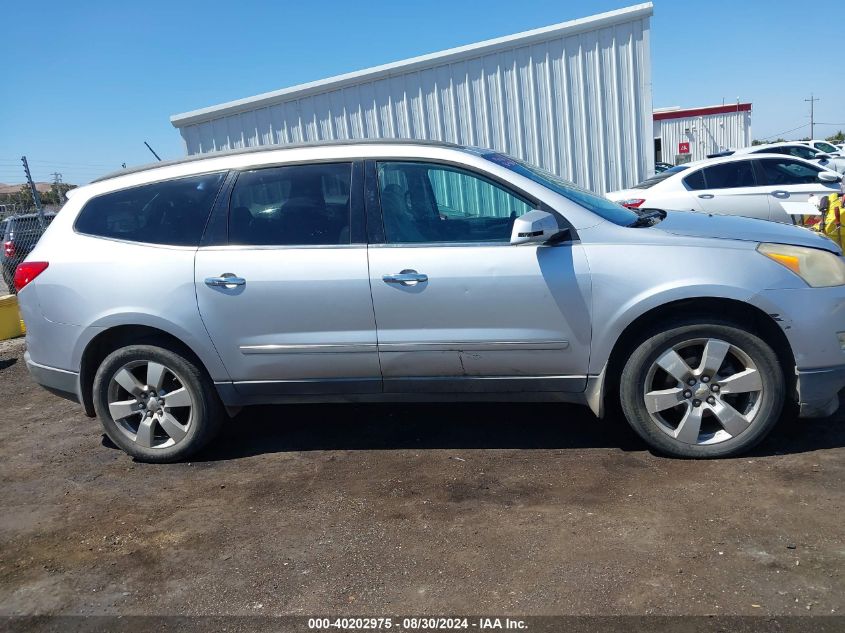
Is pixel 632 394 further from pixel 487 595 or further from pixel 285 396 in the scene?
pixel 285 396

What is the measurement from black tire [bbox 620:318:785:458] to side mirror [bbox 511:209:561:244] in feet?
2.54

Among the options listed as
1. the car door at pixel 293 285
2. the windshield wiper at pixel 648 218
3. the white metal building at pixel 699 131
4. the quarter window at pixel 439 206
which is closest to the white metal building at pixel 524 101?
the windshield wiper at pixel 648 218

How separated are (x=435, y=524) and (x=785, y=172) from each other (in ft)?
30.1

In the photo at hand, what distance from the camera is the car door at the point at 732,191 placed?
10.0m

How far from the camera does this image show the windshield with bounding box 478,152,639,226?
4145 mm

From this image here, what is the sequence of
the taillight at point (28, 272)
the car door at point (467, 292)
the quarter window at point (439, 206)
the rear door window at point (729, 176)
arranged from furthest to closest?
the rear door window at point (729, 176) → the taillight at point (28, 272) → the quarter window at point (439, 206) → the car door at point (467, 292)

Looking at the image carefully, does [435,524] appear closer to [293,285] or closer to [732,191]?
A: [293,285]

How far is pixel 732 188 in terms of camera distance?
400 inches

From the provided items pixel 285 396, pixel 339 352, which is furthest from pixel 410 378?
pixel 285 396

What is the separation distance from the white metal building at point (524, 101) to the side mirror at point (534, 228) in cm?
725

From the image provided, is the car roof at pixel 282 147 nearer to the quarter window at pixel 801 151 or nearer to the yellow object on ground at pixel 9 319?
the yellow object on ground at pixel 9 319

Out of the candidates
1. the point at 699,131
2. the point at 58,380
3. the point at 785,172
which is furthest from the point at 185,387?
the point at 699,131

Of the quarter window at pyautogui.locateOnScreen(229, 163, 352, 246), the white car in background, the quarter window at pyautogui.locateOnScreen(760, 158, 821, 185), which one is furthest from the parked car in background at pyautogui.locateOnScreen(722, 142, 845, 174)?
the quarter window at pyautogui.locateOnScreen(229, 163, 352, 246)

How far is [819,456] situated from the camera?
390 centimetres
